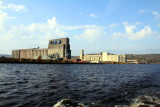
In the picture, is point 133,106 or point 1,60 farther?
point 1,60

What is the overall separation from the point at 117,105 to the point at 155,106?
352 cm

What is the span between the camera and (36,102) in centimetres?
1465

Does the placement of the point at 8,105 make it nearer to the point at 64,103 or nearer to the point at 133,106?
the point at 64,103

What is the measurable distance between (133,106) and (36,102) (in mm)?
9511

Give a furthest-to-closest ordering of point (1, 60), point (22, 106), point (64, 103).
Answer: point (1, 60)
point (64, 103)
point (22, 106)

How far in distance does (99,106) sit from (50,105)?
4.67 m

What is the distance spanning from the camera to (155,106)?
13.8 metres

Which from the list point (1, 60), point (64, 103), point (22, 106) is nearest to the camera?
point (22, 106)

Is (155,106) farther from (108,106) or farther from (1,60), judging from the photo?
(1,60)

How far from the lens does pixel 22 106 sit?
1334 centimetres

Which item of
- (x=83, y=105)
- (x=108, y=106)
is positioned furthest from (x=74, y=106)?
(x=108, y=106)

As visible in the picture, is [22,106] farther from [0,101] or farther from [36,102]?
[0,101]

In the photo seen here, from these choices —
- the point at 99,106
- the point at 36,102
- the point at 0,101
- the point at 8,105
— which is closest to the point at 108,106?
the point at 99,106

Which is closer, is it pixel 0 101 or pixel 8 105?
pixel 8 105
